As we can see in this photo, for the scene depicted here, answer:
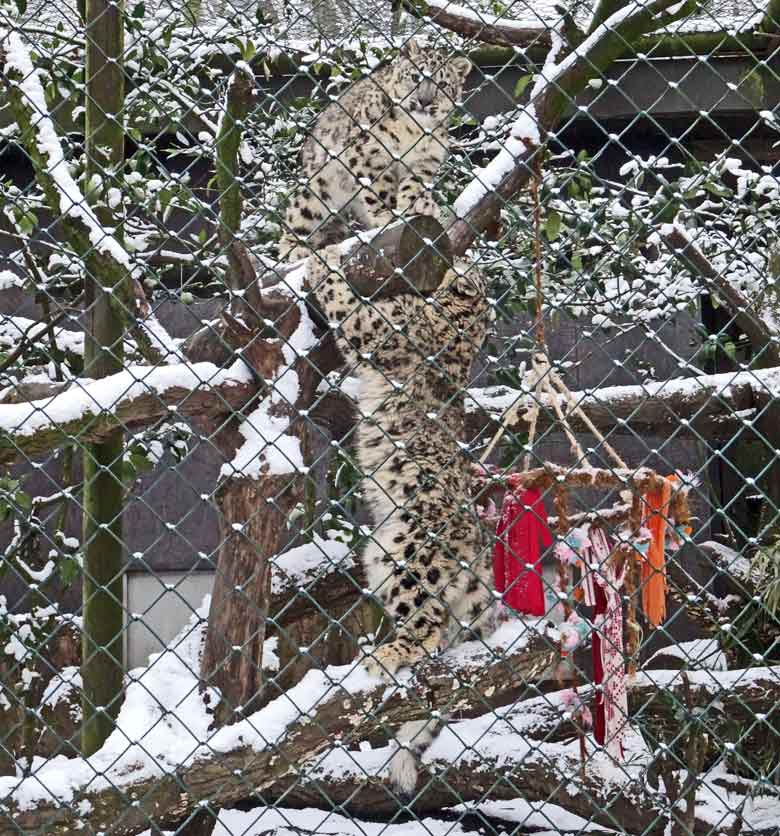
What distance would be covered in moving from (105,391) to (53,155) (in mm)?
441

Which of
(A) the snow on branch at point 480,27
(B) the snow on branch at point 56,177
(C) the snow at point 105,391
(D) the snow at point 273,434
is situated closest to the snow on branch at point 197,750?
(D) the snow at point 273,434

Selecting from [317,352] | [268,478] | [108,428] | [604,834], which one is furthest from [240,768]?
[604,834]

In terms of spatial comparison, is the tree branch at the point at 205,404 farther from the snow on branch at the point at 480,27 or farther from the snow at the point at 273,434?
the snow on branch at the point at 480,27

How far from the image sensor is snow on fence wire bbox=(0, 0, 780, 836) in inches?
78.7

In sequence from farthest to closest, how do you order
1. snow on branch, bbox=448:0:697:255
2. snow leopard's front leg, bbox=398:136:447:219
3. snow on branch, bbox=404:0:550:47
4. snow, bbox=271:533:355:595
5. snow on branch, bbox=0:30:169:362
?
snow, bbox=271:533:355:595 < snow leopard's front leg, bbox=398:136:447:219 < snow on branch, bbox=0:30:169:362 < snow on branch, bbox=404:0:550:47 < snow on branch, bbox=448:0:697:255

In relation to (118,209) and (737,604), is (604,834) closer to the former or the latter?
(737,604)

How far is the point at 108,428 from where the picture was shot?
7.90 feet

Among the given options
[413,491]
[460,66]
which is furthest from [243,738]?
[460,66]

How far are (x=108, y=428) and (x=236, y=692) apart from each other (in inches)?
23.3

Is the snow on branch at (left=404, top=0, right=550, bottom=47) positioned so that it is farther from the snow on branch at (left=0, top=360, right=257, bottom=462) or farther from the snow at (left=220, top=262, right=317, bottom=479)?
the snow on branch at (left=0, top=360, right=257, bottom=462)

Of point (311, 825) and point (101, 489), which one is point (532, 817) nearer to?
point (311, 825)

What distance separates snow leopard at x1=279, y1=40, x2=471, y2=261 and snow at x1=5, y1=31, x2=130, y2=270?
92cm

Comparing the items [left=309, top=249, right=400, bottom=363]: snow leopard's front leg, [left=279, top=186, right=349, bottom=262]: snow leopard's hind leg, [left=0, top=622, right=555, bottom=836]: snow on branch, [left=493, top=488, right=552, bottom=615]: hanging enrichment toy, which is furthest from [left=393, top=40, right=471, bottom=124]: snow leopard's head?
[left=0, top=622, right=555, bottom=836]: snow on branch

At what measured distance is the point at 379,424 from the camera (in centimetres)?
261
